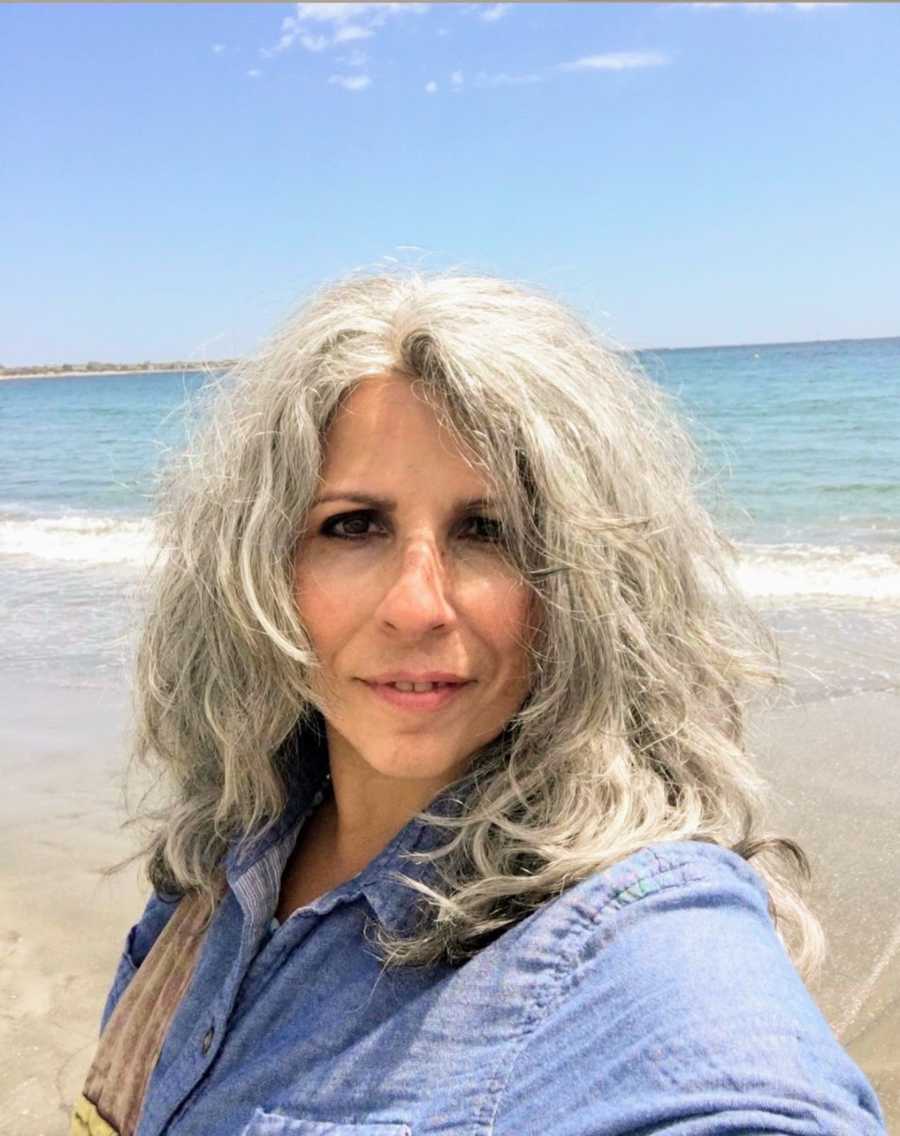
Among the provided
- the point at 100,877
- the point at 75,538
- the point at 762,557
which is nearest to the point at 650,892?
the point at 100,877

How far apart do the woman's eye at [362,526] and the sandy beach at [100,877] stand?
1.29 metres

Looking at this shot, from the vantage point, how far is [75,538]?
15.6 m

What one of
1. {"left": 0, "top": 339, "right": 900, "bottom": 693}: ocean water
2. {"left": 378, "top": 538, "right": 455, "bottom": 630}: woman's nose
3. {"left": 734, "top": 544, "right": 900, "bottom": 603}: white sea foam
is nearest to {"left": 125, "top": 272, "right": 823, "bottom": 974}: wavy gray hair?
{"left": 378, "top": 538, "right": 455, "bottom": 630}: woman's nose

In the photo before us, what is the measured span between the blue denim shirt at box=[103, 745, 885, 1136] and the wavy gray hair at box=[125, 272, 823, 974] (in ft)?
0.23

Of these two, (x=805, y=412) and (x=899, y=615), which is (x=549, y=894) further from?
(x=805, y=412)

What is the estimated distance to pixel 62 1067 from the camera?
128 inches

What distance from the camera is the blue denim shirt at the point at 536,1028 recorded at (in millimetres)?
970

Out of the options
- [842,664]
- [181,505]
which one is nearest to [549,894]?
[181,505]

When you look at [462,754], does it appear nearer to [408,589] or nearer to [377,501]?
[408,589]

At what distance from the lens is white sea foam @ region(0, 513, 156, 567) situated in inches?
554

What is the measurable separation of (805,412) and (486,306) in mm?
30935

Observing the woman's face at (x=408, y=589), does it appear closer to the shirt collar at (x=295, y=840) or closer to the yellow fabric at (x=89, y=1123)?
the shirt collar at (x=295, y=840)

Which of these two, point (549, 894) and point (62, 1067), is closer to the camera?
point (549, 894)

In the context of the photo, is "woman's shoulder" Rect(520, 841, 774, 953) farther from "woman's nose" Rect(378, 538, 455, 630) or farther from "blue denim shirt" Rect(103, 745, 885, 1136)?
"woman's nose" Rect(378, 538, 455, 630)
